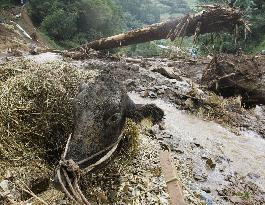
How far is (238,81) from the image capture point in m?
11.9

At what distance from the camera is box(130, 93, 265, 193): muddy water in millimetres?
7590

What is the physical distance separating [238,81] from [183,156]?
17.4 feet

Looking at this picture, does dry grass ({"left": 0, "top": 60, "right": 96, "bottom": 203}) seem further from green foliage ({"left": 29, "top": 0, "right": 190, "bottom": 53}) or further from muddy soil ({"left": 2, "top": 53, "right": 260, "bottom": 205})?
green foliage ({"left": 29, "top": 0, "right": 190, "bottom": 53})

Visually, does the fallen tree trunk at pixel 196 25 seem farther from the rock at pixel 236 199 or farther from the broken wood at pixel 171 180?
the rock at pixel 236 199

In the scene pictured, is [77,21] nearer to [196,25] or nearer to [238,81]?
[238,81]

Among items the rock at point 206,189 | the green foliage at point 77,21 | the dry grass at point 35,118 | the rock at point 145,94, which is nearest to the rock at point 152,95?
the rock at point 145,94

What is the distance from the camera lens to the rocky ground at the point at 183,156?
17.3ft

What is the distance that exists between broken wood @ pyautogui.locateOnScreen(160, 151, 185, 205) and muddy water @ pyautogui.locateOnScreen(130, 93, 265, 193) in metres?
0.83

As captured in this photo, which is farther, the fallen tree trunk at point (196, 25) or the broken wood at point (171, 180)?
the fallen tree trunk at point (196, 25)

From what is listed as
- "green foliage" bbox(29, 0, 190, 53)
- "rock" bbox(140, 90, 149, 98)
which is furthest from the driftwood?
"green foliage" bbox(29, 0, 190, 53)

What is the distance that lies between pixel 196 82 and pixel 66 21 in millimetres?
27127

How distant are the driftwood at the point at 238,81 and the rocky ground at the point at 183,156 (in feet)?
1.17

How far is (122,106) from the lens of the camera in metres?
6.00

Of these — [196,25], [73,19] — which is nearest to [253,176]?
[196,25]
